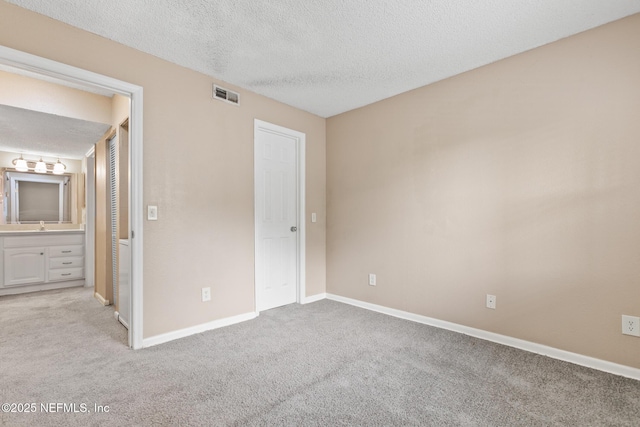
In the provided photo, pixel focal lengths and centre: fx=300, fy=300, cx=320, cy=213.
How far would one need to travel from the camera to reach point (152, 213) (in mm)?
2545

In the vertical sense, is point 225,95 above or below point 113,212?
above

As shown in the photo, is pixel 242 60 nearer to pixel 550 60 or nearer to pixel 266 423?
pixel 550 60

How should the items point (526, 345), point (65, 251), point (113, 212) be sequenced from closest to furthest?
point (526, 345)
point (113, 212)
point (65, 251)

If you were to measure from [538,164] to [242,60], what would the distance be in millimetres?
2608

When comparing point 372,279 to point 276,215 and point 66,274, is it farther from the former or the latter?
point 66,274

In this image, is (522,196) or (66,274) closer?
(522,196)

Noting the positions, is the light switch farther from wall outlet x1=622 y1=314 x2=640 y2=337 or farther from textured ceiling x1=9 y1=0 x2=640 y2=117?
wall outlet x1=622 y1=314 x2=640 y2=337

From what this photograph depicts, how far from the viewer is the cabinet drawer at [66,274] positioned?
15.0 feet

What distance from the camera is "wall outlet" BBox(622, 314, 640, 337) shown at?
2004 mm

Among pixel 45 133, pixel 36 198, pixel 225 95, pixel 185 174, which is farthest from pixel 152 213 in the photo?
pixel 36 198

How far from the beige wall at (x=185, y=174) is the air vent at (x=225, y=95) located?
0.05 meters

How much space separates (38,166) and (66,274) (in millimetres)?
1897

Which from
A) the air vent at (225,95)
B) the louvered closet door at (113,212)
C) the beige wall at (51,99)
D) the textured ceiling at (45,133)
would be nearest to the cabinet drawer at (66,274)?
the louvered closet door at (113,212)

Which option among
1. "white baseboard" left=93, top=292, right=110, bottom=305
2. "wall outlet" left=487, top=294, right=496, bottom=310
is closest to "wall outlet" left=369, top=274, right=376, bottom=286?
"wall outlet" left=487, top=294, right=496, bottom=310
